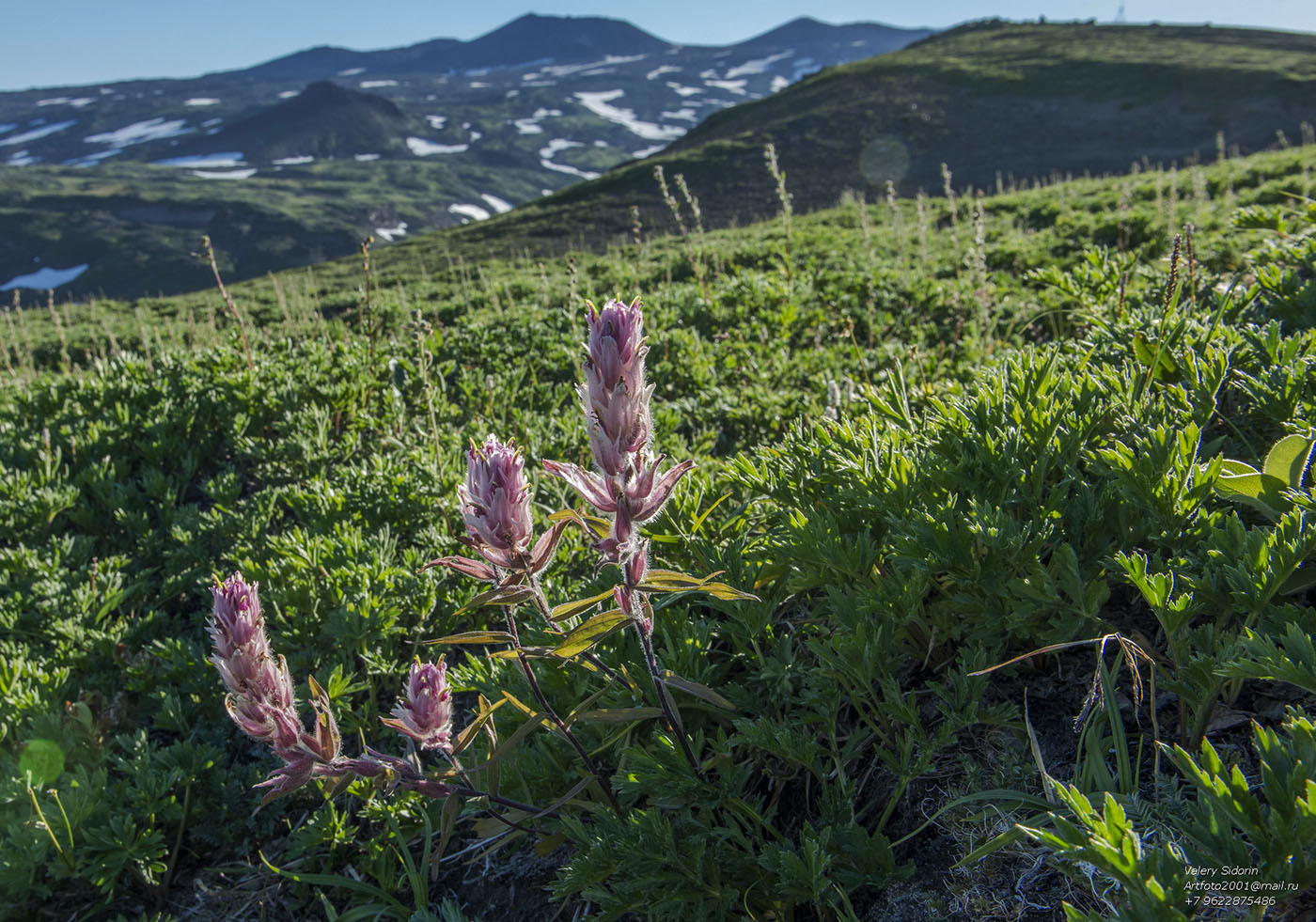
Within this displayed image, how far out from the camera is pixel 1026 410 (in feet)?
7.91

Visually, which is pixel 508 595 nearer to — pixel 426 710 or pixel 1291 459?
pixel 426 710

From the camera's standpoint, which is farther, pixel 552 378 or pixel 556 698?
pixel 552 378

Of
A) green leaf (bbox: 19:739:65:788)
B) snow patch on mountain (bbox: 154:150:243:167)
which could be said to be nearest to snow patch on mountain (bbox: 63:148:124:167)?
snow patch on mountain (bbox: 154:150:243:167)

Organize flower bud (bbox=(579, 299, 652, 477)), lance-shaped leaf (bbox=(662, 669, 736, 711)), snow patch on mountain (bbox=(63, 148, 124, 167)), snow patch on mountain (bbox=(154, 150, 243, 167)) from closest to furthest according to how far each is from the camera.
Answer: flower bud (bbox=(579, 299, 652, 477)) → lance-shaped leaf (bbox=(662, 669, 736, 711)) → snow patch on mountain (bbox=(154, 150, 243, 167)) → snow patch on mountain (bbox=(63, 148, 124, 167))

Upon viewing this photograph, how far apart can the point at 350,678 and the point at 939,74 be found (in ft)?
261

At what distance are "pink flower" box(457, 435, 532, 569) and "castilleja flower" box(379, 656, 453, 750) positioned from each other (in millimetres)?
433

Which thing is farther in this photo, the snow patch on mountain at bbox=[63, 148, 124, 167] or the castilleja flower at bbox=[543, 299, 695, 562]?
the snow patch on mountain at bbox=[63, 148, 124, 167]

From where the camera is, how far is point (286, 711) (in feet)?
5.87

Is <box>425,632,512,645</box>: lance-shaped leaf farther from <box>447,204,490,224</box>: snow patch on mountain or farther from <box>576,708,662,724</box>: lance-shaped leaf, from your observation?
<box>447,204,490,224</box>: snow patch on mountain

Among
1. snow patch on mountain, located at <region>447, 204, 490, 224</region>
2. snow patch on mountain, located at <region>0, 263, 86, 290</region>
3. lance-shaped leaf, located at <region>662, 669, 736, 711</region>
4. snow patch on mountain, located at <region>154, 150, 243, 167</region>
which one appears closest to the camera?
lance-shaped leaf, located at <region>662, 669, 736, 711</region>

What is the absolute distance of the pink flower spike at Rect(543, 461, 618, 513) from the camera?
1506 mm

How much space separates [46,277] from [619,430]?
120985mm

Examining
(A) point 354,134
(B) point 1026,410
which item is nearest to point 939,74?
(B) point 1026,410

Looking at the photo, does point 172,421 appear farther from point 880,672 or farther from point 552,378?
point 880,672
